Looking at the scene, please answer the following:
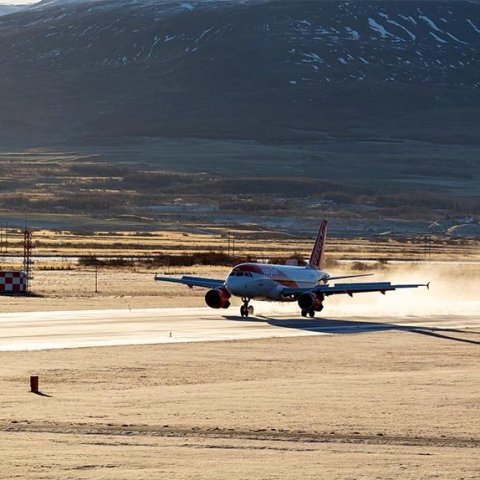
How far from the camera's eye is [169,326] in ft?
210

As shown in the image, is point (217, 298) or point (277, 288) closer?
point (277, 288)

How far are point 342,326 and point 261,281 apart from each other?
6.05m

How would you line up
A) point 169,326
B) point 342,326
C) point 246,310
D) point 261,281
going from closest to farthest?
point 169,326
point 342,326
point 261,281
point 246,310

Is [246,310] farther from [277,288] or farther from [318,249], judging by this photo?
[318,249]

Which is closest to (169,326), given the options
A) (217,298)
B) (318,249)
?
(217,298)

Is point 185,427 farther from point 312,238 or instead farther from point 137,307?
point 312,238

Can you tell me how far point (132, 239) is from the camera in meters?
179

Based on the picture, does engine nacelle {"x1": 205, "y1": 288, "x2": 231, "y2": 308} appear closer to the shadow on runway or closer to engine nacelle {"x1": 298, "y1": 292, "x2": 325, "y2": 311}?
the shadow on runway

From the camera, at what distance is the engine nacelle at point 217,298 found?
7294 centimetres

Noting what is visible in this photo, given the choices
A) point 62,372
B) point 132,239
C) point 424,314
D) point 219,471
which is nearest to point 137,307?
point 424,314

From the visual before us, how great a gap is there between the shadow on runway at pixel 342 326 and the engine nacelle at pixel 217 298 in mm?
1408

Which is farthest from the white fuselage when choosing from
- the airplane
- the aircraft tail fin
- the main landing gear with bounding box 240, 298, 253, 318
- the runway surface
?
the aircraft tail fin

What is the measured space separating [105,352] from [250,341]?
7795 mm

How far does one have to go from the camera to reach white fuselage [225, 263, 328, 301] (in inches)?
2793
